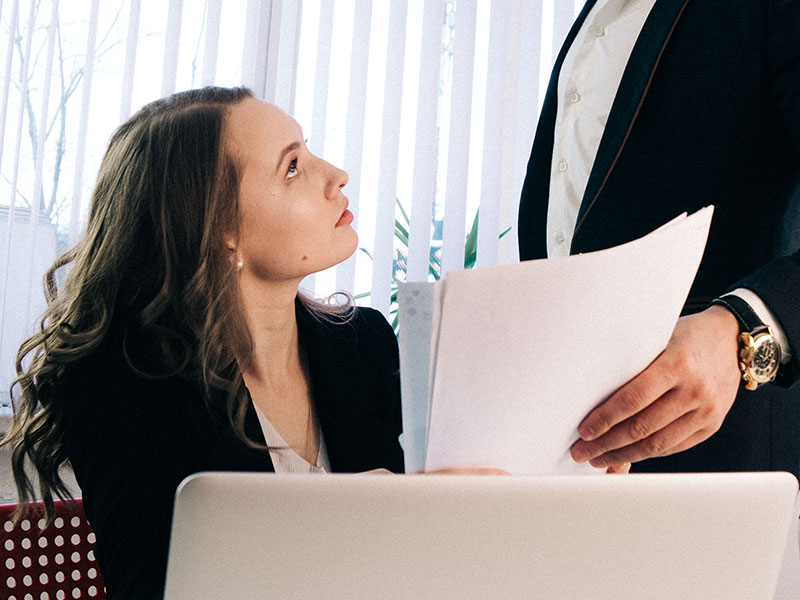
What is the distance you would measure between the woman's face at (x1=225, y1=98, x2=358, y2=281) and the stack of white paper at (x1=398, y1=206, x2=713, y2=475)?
66 centimetres

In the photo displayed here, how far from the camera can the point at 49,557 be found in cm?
110

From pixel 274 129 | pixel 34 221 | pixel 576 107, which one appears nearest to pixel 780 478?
pixel 576 107

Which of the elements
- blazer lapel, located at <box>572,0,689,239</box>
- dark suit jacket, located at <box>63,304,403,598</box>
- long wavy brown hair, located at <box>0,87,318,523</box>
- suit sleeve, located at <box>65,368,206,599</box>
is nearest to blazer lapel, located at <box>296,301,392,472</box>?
dark suit jacket, located at <box>63,304,403,598</box>

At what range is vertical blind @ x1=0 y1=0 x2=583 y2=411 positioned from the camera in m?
2.19

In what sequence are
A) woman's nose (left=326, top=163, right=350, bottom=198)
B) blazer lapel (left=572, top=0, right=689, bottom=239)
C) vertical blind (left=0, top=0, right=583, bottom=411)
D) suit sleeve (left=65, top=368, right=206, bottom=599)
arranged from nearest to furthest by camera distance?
suit sleeve (left=65, top=368, right=206, bottom=599) → blazer lapel (left=572, top=0, right=689, bottom=239) → woman's nose (left=326, top=163, right=350, bottom=198) → vertical blind (left=0, top=0, right=583, bottom=411)

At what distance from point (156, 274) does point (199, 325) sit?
14cm

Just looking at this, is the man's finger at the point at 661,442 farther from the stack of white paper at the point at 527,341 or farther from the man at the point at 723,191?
the stack of white paper at the point at 527,341

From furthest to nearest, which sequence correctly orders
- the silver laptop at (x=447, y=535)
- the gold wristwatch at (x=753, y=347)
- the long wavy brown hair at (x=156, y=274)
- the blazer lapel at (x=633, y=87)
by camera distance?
1. the long wavy brown hair at (x=156, y=274)
2. the blazer lapel at (x=633, y=87)
3. the gold wristwatch at (x=753, y=347)
4. the silver laptop at (x=447, y=535)

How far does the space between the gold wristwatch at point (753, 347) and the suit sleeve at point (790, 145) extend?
0.8 inches

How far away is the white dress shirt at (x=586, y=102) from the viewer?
1.17 metres

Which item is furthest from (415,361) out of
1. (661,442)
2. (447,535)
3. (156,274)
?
(156,274)

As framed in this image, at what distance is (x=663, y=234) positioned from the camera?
0.53 metres

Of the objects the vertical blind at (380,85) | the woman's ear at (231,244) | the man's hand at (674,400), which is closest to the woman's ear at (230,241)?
the woman's ear at (231,244)

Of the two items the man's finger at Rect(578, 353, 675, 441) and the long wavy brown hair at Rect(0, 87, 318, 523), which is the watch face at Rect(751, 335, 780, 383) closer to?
the man's finger at Rect(578, 353, 675, 441)
